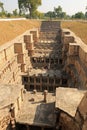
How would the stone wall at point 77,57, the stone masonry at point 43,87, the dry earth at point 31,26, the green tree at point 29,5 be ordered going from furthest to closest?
the green tree at point 29,5 → the dry earth at point 31,26 → the stone wall at point 77,57 → the stone masonry at point 43,87

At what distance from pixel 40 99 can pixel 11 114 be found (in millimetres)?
3961

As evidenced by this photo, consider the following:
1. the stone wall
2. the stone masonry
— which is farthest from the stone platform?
the stone wall

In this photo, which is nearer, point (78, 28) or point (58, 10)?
point (78, 28)

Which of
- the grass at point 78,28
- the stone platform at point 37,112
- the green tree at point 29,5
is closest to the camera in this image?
the stone platform at point 37,112

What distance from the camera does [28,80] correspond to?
942 inches

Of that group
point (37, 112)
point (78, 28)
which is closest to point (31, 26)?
point (78, 28)

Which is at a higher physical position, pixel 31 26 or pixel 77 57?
pixel 31 26

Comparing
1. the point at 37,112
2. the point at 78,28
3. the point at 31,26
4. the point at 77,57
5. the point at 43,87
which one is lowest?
the point at 43,87

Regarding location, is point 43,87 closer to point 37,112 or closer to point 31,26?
point 37,112

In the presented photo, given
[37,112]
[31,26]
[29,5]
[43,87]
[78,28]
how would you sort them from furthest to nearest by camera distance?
[29,5]
[31,26]
[78,28]
[43,87]
[37,112]

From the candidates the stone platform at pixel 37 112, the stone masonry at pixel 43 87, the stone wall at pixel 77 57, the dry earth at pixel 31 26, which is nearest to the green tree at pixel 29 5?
the dry earth at pixel 31 26

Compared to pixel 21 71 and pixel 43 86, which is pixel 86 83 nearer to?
pixel 43 86

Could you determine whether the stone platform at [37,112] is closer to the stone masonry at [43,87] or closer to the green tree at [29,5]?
the stone masonry at [43,87]

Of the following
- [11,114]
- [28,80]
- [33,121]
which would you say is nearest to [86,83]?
[33,121]
